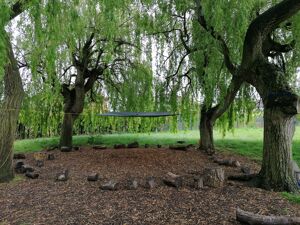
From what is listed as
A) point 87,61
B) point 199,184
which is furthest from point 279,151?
point 87,61

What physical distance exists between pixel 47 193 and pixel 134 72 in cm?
511

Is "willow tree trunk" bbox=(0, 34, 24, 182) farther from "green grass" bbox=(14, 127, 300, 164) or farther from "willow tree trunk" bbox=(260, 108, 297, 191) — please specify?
"green grass" bbox=(14, 127, 300, 164)

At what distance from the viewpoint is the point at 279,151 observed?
14.4ft

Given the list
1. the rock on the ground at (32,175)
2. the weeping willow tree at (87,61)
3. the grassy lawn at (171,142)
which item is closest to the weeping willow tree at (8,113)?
the rock on the ground at (32,175)

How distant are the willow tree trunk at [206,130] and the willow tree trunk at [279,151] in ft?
12.0

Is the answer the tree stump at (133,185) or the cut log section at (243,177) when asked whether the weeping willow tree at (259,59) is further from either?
the tree stump at (133,185)

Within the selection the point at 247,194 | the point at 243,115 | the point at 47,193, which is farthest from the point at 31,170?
the point at 243,115

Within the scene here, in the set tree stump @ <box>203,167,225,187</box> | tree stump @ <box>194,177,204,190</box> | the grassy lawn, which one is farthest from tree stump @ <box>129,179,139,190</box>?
the grassy lawn

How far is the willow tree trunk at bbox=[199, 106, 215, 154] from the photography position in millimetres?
8242

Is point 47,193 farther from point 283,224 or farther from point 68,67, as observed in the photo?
point 68,67

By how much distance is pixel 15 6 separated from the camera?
4.65m

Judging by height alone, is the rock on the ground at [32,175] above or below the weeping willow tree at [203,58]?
below

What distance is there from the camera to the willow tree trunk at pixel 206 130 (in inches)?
324

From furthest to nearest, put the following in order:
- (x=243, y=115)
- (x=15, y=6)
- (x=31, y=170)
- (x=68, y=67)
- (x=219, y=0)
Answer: (x=68, y=67) → (x=243, y=115) → (x=31, y=170) → (x=219, y=0) → (x=15, y=6)
